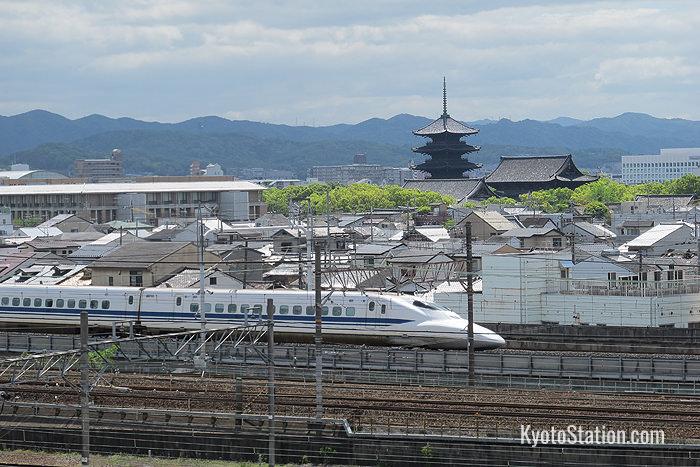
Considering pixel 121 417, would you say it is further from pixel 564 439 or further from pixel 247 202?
pixel 247 202

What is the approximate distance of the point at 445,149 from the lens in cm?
14262

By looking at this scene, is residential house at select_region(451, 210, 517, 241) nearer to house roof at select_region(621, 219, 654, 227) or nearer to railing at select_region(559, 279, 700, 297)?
house roof at select_region(621, 219, 654, 227)

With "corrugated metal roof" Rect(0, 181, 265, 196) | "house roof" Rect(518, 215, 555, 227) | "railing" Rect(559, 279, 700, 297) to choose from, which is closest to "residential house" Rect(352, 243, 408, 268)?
"railing" Rect(559, 279, 700, 297)

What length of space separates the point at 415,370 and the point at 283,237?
35.5m

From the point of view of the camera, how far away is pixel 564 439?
2259 cm

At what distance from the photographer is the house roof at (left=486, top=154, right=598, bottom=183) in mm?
124500

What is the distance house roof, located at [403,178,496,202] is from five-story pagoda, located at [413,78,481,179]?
430 inches

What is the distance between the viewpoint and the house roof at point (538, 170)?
124 metres

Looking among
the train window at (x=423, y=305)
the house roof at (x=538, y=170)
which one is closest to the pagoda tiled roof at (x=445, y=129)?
the house roof at (x=538, y=170)

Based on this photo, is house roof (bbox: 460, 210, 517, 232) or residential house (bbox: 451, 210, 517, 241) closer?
residential house (bbox: 451, 210, 517, 241)

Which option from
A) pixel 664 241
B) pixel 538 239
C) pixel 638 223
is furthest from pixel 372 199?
pixel 664 241

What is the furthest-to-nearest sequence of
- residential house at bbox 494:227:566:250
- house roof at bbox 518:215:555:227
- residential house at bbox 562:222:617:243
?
house roof at bbox 518:215:555:227, residential house at bbox 562:222:617:243, residential house at bbox 494:227:566:250

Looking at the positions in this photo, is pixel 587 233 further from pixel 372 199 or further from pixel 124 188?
pixel 124 188

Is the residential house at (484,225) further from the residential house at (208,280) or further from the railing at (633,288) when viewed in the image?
the railing at (633,288)
